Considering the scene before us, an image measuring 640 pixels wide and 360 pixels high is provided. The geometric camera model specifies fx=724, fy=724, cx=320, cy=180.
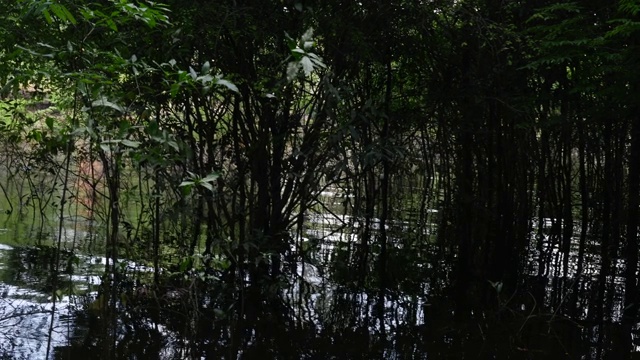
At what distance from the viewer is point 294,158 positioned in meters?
6.20

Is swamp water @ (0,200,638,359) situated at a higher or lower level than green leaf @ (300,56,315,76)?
lower

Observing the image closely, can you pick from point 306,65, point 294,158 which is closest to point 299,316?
point 294,158

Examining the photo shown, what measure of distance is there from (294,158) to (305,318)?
53.3 inches

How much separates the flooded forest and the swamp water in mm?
26

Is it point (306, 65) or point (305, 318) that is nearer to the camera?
point (306, 65)

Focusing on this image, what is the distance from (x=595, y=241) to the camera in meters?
11.1

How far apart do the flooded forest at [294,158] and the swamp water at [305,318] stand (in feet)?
0.08

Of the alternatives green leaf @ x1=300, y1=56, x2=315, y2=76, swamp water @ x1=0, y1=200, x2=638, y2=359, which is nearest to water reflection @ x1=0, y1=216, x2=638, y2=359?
swamp water @ x1=0, y1=200, x2=638, y2=359

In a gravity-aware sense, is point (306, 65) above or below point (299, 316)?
above

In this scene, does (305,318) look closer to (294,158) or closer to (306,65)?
(294,158)

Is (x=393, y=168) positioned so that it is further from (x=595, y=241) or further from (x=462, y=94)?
(x=595, y=241)

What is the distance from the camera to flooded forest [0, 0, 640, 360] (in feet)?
15.3

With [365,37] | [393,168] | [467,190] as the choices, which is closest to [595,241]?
[467,190]

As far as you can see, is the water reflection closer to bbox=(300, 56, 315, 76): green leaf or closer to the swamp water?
the swamp water
